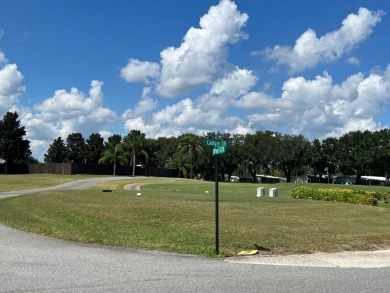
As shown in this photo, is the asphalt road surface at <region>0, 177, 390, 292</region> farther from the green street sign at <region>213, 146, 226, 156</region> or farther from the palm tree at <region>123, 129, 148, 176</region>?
the palm tree at <region>123, 129, 148, 176</region>

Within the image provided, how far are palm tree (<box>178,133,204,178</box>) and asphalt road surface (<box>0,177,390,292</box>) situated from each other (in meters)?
77.2

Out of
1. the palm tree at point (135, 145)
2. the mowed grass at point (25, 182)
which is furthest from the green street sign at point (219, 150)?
the palm tree at point (135, 145)

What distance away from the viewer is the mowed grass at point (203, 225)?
37.1ft

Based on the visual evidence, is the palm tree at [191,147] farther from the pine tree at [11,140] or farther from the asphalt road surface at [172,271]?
the asphalt road surface at [172,271]

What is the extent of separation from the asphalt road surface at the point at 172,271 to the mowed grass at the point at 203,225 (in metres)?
0.98

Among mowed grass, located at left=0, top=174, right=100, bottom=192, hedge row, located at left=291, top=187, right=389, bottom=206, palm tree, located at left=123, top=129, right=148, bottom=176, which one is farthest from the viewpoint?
palm tree, located at left=123, top=129, right=148, bottom=176

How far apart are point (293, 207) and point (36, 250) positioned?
11.8 metres

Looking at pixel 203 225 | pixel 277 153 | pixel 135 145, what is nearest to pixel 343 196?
pixel 203 225

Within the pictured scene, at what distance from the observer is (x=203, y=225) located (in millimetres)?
13562

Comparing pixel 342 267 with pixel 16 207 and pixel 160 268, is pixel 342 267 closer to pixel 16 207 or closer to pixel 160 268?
pixel 160 268

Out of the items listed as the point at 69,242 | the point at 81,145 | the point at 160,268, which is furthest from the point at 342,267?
the point at 81,145

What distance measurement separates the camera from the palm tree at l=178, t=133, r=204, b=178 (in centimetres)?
8819

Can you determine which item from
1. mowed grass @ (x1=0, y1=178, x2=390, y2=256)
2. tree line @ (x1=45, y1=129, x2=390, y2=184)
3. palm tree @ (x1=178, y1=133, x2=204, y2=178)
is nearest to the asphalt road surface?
mowed grass @ (x1=0, y1=178, x2=390, y2=256)

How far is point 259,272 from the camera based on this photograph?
8.20 m
